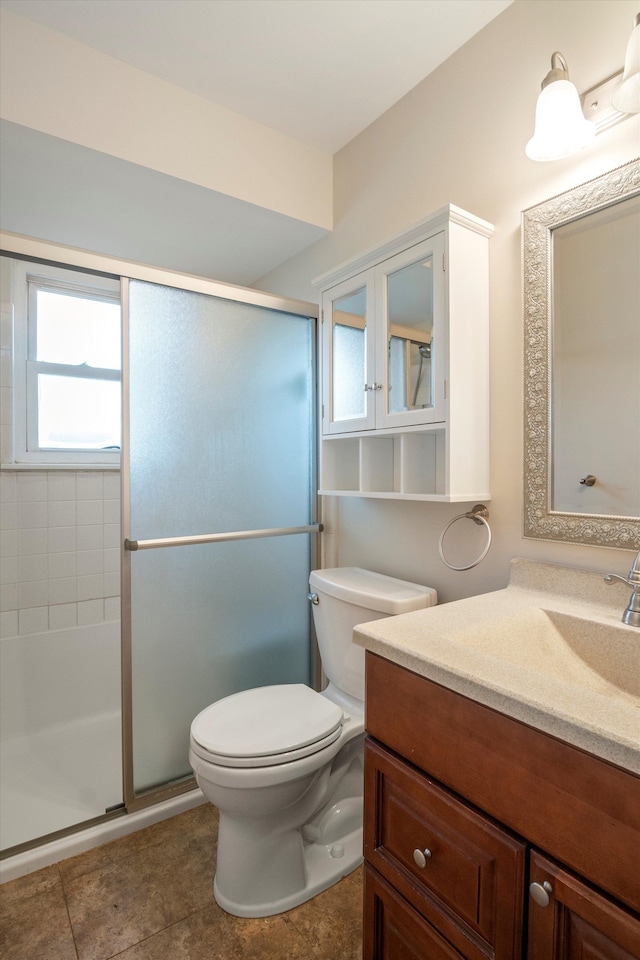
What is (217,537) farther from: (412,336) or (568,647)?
(568,647)

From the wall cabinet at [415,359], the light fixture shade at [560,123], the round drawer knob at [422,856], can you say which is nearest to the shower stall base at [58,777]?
the round drawer knob at [422,856]

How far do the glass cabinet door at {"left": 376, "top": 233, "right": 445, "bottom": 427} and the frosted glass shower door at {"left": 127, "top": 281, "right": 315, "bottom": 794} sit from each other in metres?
0.56

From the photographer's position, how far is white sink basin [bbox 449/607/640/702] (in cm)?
91

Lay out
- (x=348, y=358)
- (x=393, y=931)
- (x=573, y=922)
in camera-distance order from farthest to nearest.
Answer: (x=348, y=358) → (x=393, y=931) → (x=573, y=922)

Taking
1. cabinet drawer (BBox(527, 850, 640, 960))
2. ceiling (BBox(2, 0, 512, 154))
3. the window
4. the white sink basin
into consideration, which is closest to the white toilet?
the white sink basin

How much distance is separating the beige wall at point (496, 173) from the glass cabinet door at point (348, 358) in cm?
31

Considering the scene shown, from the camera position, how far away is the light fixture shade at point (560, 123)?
106cm

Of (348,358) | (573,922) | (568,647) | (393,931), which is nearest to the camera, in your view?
(573,922)

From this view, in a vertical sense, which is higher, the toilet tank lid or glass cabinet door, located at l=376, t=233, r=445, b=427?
glass cabinet door, located at l=376, t=233, r=445, b=427

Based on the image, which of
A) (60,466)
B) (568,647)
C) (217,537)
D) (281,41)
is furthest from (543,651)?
(60,466)

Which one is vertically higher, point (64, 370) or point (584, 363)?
point (64, 370)

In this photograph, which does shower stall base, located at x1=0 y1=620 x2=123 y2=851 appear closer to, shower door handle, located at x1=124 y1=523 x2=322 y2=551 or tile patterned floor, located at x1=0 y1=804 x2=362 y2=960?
tile patterned floor, located at x1=0 y1=804 x2=362 y2=960

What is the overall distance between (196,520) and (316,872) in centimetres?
111

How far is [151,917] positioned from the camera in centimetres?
128
